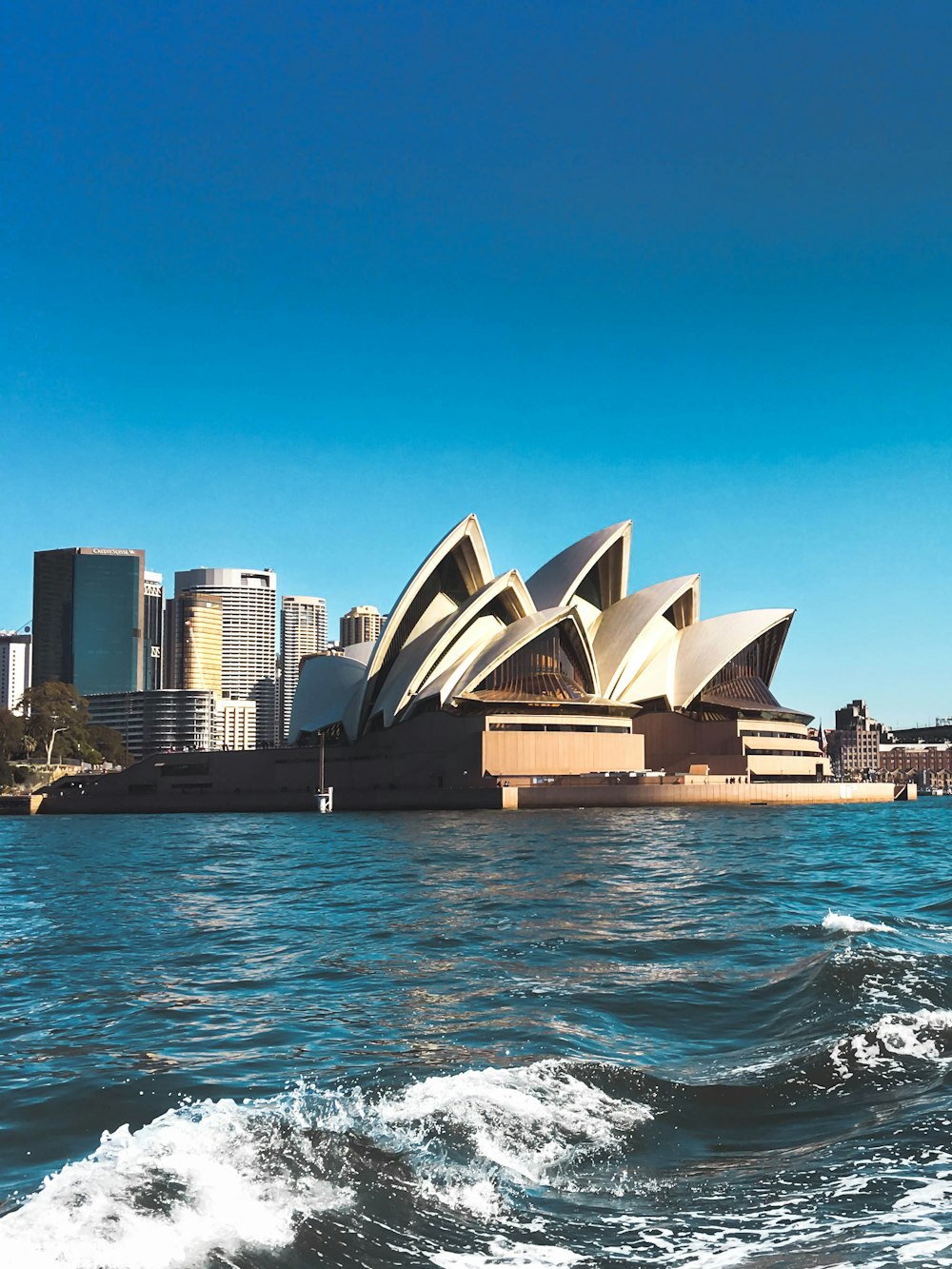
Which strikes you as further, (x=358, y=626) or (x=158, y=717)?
(x=358, y=626)

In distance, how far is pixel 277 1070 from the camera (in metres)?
6.80

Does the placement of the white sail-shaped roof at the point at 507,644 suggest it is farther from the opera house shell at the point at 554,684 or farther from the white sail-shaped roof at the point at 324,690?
the white sail-shaped roof at the point at 324,690

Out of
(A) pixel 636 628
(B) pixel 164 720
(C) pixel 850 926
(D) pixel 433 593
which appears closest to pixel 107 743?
(D) pixel 433 593

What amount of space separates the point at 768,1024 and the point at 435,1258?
4.37m

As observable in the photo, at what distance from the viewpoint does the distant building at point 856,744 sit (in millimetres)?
157625

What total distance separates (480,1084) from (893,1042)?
115 inches

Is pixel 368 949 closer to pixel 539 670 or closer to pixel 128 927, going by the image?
pixel 128 927

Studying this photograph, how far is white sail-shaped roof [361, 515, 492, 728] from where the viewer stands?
59.0 metres

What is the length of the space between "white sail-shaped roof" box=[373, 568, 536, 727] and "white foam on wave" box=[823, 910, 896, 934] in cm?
4548

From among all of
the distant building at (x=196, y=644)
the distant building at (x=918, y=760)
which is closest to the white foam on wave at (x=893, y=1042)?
the distant building at (x=918, y=760)

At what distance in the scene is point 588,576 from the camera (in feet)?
213

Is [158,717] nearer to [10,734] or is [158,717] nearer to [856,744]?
[10,734]

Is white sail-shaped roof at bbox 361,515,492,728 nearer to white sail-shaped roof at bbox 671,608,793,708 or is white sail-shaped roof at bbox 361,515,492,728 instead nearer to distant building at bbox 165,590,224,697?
white sail-shaped roof at bbox 671,608,793,708

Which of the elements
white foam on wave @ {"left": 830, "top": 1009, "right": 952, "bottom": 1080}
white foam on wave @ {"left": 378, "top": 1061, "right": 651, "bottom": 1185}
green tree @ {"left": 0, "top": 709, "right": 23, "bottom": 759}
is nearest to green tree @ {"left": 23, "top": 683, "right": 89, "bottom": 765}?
green tree @ {"left": 0, "top": 709, "right": 23, "bottom": 759}
